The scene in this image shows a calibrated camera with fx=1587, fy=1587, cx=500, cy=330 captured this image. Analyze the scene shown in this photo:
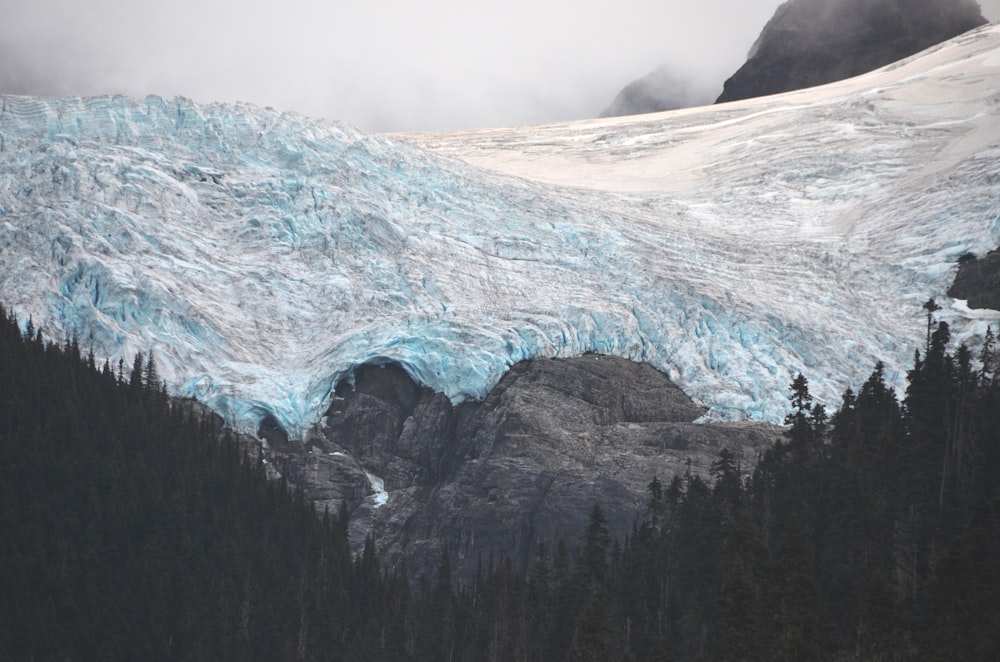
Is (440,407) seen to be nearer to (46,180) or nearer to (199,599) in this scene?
(199,599)

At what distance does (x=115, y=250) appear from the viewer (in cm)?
7081

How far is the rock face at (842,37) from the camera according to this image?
138 m

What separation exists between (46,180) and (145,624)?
24137 mm

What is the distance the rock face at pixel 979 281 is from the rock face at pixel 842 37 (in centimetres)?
6260

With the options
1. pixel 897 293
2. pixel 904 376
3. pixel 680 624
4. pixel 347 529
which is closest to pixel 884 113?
pixel 897 293

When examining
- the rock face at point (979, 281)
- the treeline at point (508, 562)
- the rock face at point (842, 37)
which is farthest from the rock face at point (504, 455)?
the rock face at point (842, 37)

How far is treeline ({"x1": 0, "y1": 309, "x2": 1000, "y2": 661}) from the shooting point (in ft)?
139

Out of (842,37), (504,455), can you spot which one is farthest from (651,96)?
(504,455)

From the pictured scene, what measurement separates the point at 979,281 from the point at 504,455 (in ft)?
82.9

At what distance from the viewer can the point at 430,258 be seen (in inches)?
2943

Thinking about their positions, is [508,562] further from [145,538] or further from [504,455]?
[145,538]

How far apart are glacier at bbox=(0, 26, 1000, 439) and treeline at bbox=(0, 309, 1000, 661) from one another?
12.0 ft

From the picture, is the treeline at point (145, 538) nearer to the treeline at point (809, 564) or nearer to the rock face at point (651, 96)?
the treeline at point (809, 564)

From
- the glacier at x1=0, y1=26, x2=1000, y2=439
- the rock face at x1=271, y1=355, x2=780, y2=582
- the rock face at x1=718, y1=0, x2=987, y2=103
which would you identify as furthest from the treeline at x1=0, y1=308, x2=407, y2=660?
the rock face at x1=718, y1=0, x2=987, y2=103
